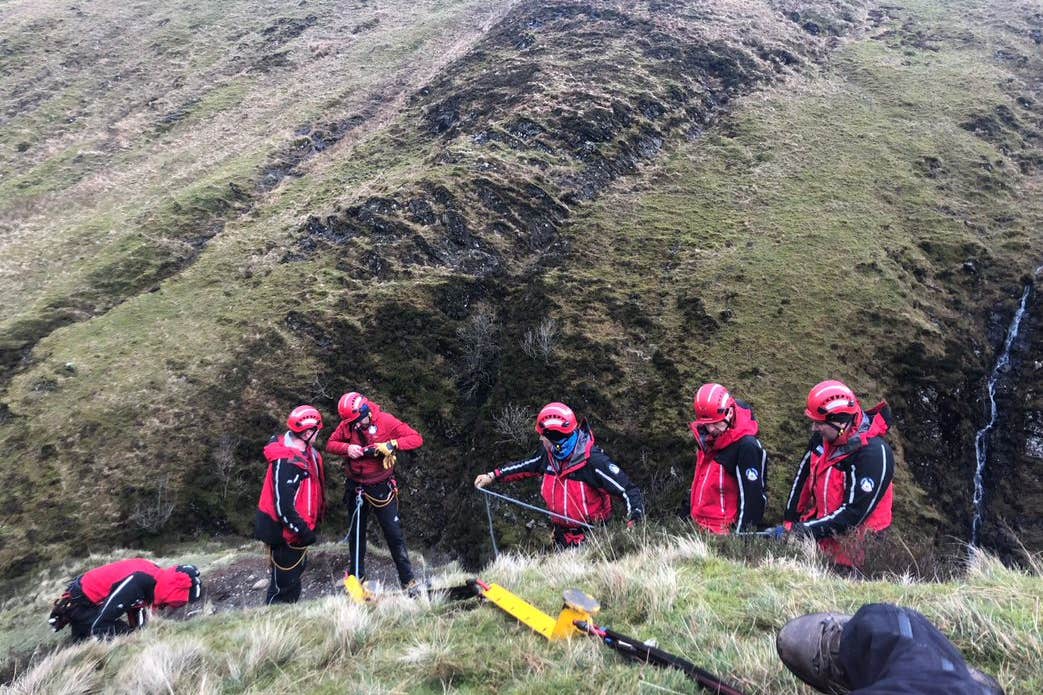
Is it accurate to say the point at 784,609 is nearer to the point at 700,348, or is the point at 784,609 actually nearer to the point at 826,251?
the point at 700,348

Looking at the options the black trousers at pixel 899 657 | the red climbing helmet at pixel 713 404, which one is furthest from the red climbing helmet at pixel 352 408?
the black trousers at pixel 899 657

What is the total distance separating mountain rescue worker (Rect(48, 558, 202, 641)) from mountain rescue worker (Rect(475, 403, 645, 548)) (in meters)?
4.62

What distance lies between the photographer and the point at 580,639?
4031mm

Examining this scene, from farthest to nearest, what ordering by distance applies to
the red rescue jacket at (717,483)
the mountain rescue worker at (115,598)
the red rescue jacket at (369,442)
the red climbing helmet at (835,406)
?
the red rescue jacket at (369,442) → the mountain rescue worker at (115,598) → the red rescue jacket at (717,483) → the red climbing helmet at (835,406)

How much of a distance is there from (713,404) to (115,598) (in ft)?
26.8

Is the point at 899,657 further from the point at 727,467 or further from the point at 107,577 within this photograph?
the point at 107,577

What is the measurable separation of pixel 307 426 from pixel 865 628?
7826mm

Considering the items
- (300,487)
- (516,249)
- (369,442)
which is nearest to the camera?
(300,487)

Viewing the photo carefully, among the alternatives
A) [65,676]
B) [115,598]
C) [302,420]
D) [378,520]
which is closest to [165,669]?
[65,676]

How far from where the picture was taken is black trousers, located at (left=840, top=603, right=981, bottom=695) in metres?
1.88

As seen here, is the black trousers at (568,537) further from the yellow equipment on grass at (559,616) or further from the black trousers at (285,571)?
the black trousers at (285,571)

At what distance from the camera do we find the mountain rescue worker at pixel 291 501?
8406 mm

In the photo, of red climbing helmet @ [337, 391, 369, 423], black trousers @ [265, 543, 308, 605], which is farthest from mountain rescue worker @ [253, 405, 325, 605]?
red climbing helmet @ [337, 391, 369, 423]

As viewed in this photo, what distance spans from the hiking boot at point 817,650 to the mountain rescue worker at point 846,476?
11.9 feet
